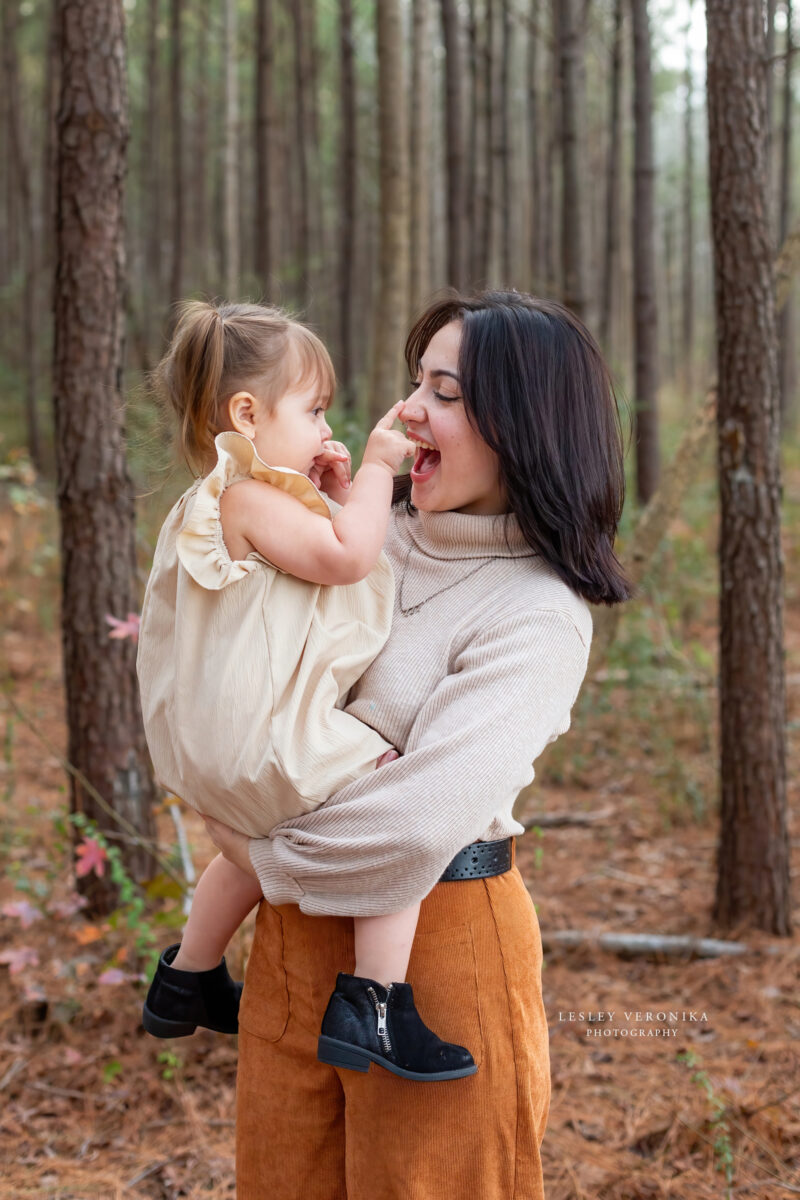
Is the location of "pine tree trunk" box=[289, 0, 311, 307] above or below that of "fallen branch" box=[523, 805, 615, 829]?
above

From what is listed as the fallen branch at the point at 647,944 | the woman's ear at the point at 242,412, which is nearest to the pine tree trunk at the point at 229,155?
the fallen branch at the point at 647,944

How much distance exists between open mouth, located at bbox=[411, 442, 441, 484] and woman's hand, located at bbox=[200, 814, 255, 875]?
0.60 m

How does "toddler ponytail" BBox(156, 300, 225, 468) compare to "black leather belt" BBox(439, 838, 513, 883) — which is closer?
"black leather belt" BBox(439, 838, 513, 883)

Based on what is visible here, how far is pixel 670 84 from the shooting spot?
23.5 metres

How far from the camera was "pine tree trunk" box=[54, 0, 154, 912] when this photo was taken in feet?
11.2

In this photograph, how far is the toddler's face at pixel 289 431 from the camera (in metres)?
1.69

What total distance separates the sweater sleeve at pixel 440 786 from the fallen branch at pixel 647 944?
257cm

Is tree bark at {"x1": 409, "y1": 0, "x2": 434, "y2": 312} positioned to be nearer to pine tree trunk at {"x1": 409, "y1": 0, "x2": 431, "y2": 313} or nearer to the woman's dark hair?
pine tree trunk at {"x1": 409, "y1": 0, "x2": 431, "y2": 313}

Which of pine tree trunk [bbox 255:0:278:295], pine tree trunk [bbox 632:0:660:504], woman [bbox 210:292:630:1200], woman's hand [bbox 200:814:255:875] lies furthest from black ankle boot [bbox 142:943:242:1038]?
pine tree trunk [bbox 255:0:278:295]

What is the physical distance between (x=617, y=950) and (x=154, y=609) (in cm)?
277

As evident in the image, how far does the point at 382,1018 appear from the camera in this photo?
4.59ft

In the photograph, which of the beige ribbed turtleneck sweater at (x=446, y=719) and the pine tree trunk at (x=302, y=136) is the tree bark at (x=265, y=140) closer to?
the pine tree trunk at (x=302, y=136)

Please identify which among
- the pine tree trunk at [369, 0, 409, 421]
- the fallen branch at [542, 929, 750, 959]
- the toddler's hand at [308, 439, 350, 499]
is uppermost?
the pine tree trunk at [369, 0, 409, 421]

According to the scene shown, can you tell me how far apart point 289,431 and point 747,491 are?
2332mm
